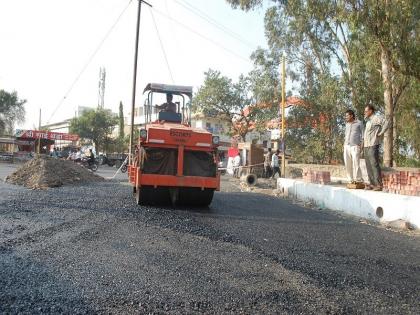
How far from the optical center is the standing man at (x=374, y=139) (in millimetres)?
8719

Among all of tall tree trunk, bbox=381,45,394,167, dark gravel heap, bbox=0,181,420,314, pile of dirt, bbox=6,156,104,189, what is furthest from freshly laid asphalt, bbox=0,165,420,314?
tall tree trunk, bbox=381,45,394,167

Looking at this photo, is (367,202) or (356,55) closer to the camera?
(367,202)

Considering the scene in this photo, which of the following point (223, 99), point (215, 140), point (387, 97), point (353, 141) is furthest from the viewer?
point (223, 99)

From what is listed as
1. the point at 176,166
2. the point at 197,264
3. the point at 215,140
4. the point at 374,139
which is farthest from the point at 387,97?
the point at 197,264

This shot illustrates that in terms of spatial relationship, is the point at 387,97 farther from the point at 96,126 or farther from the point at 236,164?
A: the point at 96,126

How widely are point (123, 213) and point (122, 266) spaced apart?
11.2ft

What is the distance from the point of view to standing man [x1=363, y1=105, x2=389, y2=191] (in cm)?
872

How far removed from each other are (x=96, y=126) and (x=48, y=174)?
42856 mm

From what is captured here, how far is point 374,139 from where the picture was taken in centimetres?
880

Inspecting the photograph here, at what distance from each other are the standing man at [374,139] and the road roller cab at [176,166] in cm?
313

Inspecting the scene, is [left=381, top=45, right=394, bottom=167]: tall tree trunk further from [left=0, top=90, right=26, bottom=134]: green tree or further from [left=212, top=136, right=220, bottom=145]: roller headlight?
[left=0, top=90, right=26, bottom=134]: green tree

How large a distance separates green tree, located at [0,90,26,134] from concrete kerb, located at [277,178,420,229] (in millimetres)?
48889

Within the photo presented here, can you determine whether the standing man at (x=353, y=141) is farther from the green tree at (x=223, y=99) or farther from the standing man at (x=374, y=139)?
the green tree at (x=223, y=99)

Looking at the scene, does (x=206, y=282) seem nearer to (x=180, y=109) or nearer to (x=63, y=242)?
(x=63, y=242)
